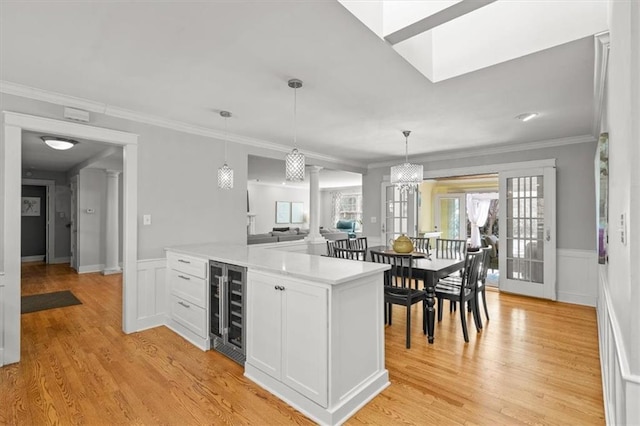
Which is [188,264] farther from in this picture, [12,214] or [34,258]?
[34,258]

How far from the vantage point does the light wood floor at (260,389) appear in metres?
2.00

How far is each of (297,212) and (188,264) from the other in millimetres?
9373

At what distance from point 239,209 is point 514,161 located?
168 inches

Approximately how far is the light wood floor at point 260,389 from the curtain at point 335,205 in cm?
910

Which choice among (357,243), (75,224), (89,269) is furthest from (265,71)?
(75,224)

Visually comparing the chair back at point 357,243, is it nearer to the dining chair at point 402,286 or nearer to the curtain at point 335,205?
the dining chair at point 402,286

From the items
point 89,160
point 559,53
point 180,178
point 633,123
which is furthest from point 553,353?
point 89,160

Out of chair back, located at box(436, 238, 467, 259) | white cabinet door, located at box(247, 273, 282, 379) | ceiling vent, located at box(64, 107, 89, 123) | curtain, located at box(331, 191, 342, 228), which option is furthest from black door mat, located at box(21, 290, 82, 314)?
curtain, located at box(331, 191, 342, 228)

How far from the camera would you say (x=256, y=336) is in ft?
7.84

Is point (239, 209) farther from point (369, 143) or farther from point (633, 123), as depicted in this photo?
point (633, 123)

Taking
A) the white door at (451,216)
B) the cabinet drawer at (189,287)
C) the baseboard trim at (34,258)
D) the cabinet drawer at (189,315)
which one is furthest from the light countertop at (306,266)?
the baseboard trim at (34,258)

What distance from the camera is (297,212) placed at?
12555mm

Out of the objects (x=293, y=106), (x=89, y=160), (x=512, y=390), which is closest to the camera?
(x=512, y=390)

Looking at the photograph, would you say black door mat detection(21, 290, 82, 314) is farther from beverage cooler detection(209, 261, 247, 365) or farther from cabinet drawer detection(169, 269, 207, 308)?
beverage cooler detection(209, 261, 247, 365)
